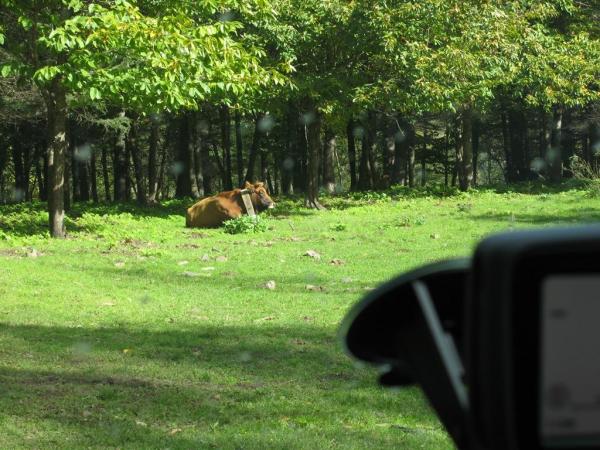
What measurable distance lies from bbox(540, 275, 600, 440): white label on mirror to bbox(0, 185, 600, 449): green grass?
5431mm

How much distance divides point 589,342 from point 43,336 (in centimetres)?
984

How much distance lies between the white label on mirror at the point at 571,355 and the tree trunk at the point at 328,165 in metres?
36.2

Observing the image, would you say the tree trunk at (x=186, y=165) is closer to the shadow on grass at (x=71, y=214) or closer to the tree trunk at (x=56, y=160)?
the shadow on grass at (x=71, y=214)

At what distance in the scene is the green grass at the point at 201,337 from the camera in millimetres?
6371

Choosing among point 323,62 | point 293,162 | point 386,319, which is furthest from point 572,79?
point 386,319

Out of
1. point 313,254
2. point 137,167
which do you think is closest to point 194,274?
point 313,254

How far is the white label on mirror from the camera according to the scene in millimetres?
562

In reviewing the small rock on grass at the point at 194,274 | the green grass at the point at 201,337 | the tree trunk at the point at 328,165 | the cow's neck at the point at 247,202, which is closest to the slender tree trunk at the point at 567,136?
the tree trunk at the point at 328,165

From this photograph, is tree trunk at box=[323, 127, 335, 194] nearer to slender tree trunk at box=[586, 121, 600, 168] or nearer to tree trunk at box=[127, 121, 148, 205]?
tree trunk at box=[127, 121, 148, 205]

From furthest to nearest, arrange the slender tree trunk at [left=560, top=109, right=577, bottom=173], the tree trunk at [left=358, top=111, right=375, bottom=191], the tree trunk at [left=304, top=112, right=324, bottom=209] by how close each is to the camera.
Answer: the slender tree trunk at [left=560, top=109, right=577, bottom=173]
the tree trunk at [left=358, top=111, right=375, bottom=191]
the tree trunk at [left=304, top=112, right=324, bottom=209]

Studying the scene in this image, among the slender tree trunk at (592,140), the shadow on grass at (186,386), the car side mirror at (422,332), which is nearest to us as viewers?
the car side mirror at (422,332)

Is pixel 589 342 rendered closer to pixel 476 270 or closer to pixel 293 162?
pixel 476 270

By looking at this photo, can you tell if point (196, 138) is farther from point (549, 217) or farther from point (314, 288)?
point (314, 288)

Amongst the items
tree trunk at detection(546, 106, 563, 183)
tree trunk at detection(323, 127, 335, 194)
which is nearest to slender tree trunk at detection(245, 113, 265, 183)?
tree trunk at detection(323, 127, 335, 194)
